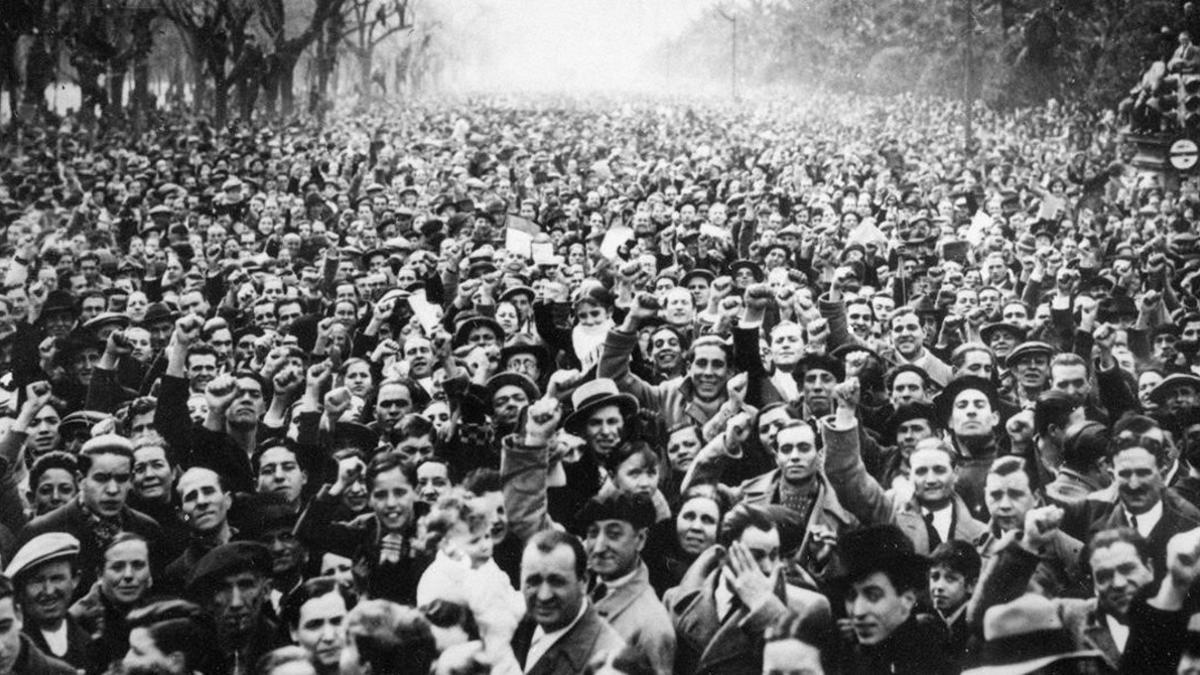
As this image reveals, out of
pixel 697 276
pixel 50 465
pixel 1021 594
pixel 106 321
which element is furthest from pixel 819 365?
pixel 106 321

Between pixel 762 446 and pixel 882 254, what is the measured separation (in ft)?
22.7

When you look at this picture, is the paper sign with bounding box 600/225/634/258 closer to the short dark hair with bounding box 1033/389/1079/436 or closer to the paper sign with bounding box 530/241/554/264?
the paper sign with bounding box 530/241/554/264

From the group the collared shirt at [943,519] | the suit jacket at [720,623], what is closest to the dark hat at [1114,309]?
the collared shirt at [943,519]

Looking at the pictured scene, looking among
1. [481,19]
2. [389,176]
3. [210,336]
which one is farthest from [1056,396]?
[481,19]

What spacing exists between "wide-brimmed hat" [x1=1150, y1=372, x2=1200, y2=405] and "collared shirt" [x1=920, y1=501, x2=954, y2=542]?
1715 mm

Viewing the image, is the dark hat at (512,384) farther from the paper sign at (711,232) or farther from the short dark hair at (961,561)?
the paper sign at (711,232)

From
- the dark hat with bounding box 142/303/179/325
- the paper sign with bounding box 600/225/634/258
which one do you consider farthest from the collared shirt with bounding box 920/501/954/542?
the paper sign with bounding box 600/225/634/258

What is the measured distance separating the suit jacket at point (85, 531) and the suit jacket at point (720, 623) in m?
2.10

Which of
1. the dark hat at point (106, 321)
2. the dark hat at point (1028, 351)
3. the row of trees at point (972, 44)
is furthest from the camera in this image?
the row of trees at point (972, 44)

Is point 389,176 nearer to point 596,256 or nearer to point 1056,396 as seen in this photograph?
point 596,256

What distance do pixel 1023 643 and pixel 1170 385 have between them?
8.20 feet

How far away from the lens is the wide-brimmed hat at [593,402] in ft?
18.0

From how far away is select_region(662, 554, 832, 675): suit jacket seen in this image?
407 centimetres

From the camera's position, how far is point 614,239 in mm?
12141
